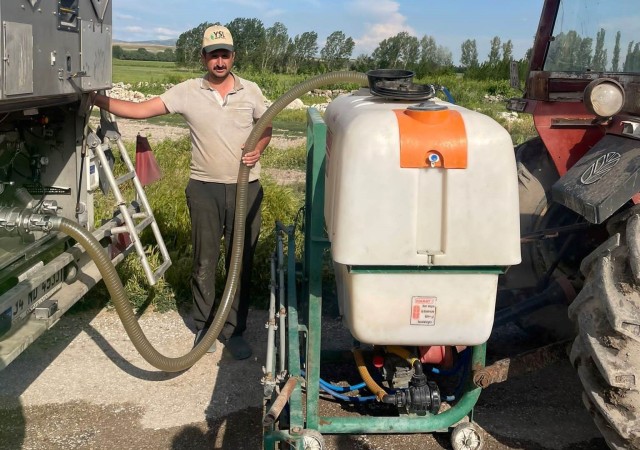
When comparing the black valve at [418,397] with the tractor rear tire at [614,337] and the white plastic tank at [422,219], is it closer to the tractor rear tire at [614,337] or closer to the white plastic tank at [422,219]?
the white plastic tank at [422,219]

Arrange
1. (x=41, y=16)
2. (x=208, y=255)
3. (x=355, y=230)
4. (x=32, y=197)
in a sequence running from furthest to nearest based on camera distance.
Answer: (x=208, y=255)
(x=32, y=197)
(x=41, y=16)
(x=355, y=230)

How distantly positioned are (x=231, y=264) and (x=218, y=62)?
51.5 inches

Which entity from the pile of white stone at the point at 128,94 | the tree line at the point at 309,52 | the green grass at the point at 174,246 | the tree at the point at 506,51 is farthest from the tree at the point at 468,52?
the green grass at the point at 174,246

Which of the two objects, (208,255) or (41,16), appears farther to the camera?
(208,255)

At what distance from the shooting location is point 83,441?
3484 millimetres

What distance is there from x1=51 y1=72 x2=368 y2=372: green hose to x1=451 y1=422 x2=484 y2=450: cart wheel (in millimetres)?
1439

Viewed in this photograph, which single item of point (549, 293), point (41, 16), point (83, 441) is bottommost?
point (83, 441)

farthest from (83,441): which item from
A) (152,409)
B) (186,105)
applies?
(186,105)

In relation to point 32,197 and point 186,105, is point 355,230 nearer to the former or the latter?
point 186,105

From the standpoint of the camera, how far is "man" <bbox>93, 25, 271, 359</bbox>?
4312 mm

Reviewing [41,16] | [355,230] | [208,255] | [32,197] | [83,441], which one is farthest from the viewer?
[208,255]

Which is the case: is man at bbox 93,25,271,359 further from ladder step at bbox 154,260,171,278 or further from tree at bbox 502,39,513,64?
tree at bbox 502,39,513,64

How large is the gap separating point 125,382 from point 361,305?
203 cm

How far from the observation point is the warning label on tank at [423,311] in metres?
2.75
